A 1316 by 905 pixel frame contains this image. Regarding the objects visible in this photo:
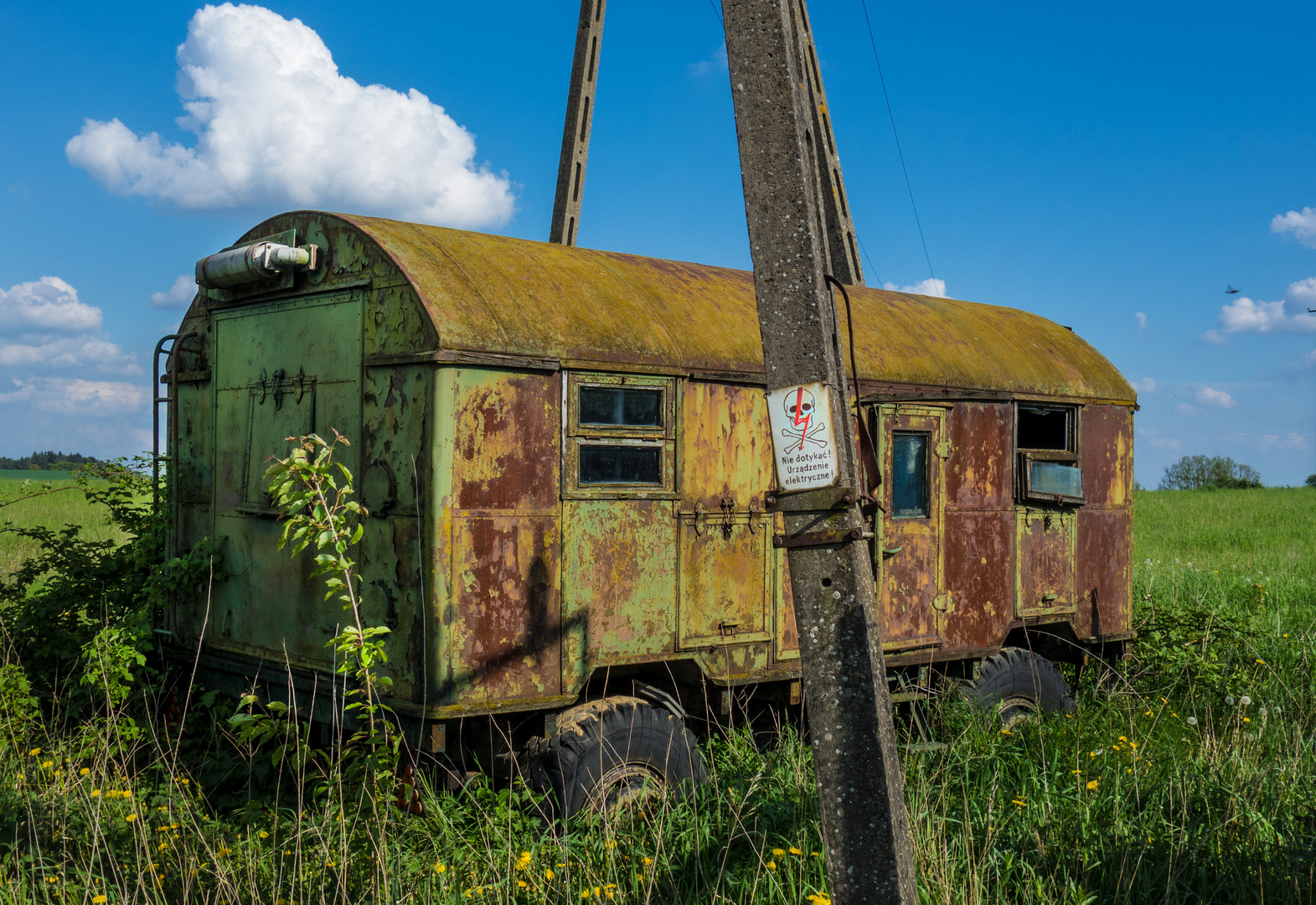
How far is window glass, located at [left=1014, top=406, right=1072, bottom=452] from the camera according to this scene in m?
8.00

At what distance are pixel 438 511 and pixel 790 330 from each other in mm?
2228

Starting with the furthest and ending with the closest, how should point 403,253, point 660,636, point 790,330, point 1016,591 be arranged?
point 1016,591 → point 660,636 → point 403,253 → point 790,330

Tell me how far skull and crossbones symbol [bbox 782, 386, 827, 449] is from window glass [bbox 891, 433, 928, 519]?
3713 mm

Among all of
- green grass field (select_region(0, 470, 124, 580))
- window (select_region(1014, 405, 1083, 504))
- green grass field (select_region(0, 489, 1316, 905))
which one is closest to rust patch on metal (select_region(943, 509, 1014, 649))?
window (select_region(1014, 405, 1083, 504))

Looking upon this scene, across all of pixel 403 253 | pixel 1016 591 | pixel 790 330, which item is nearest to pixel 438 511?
pixel 403 253

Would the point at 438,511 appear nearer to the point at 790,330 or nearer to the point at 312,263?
the point at 312,263

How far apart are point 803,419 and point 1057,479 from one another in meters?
5.07

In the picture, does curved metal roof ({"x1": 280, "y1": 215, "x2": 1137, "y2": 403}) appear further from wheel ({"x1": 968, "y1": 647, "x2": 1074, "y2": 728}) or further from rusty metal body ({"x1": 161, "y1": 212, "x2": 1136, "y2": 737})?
wheel ({"x1": 968, "y1": 647, "x2": 1074, "y2": 728})

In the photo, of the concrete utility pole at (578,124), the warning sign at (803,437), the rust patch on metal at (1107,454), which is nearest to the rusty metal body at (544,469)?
the rust patch on metal at (1107,454)

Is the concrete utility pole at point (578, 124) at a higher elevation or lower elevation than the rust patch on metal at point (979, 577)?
higher

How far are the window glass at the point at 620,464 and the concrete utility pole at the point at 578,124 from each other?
11.9ft

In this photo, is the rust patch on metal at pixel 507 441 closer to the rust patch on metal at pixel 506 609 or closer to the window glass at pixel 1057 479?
the rust patch on metal at pixel 506 609

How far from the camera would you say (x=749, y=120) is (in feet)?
10.5

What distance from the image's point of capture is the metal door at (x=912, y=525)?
6.52 metres
